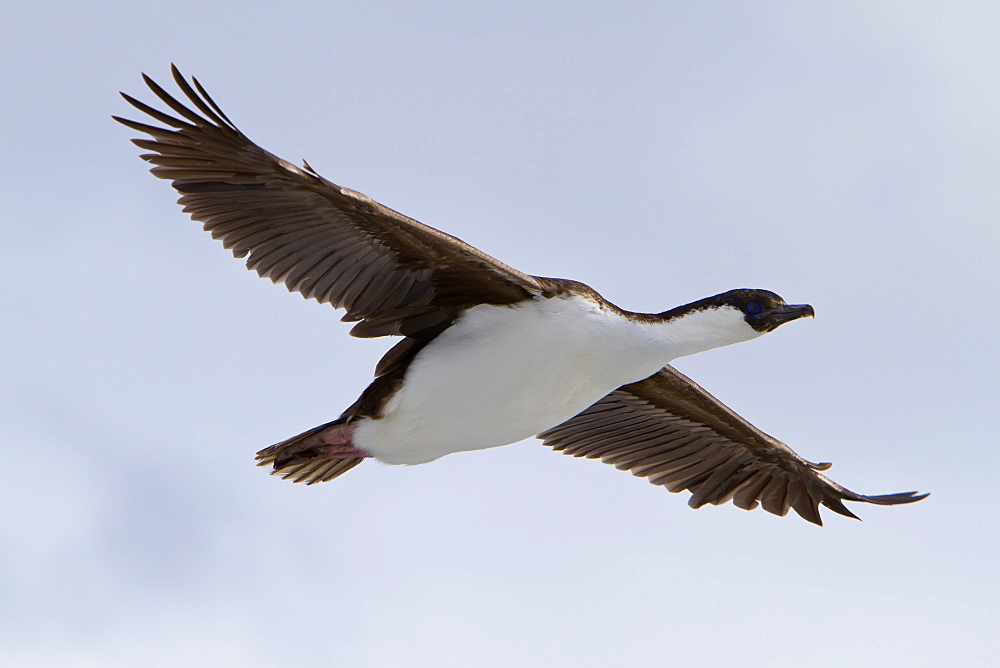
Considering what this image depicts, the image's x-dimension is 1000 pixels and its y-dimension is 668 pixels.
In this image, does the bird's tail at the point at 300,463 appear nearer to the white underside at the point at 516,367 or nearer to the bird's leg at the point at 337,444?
the bird's leg at the point at 337,444

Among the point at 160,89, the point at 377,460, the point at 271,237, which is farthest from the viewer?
the point at 377,460

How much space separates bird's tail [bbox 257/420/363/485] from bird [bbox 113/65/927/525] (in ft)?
0.05

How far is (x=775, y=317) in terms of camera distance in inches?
426

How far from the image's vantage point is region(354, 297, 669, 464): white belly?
10.1 metres

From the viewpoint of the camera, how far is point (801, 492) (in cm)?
1253

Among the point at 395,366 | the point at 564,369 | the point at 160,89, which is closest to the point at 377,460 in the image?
the point at 395,366

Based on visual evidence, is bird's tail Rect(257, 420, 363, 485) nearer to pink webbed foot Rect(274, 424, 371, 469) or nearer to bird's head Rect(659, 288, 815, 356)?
pink webbed foot Rect(274, 424, 371, 469)

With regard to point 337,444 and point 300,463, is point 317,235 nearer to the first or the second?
point 337,444

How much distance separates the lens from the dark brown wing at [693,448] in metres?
12.4

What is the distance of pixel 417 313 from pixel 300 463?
1976 mm

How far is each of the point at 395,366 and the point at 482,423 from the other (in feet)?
2.94

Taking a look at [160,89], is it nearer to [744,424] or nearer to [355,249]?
[355,249]

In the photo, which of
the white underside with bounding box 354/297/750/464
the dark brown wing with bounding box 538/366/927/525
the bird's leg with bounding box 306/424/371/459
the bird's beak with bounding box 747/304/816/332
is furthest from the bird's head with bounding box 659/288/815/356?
the bird's leg with bounding box 306/424/371/459

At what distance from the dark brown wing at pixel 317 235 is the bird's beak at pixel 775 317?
2.12 metres
